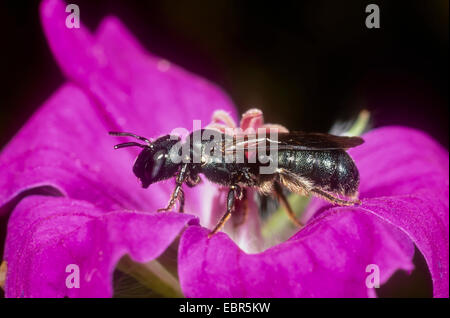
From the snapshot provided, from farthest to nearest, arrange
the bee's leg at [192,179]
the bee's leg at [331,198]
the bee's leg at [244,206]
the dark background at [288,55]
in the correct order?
the dark background at [288,55], the bee's leg at [244,206], the bee's leg at [192,179], the bee's leg at [331,198]

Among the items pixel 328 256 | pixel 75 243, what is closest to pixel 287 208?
pixel 328 256

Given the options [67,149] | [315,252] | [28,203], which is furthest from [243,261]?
[67,149]

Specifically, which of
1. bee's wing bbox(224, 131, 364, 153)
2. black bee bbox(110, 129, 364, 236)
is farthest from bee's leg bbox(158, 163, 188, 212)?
bee's wing bbox(224, 131, 364, 153)

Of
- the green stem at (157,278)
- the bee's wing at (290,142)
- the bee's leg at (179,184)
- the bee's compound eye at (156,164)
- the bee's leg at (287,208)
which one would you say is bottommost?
the green stem at (157,278)

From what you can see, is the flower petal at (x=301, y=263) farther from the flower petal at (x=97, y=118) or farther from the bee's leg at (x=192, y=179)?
the flower petal at (x=97, y=118)

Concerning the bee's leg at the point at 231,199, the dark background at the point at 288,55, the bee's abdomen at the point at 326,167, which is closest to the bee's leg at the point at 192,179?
the bee's leg at the point at 231,199

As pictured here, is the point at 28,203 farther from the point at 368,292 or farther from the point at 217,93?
the point at 217,93
